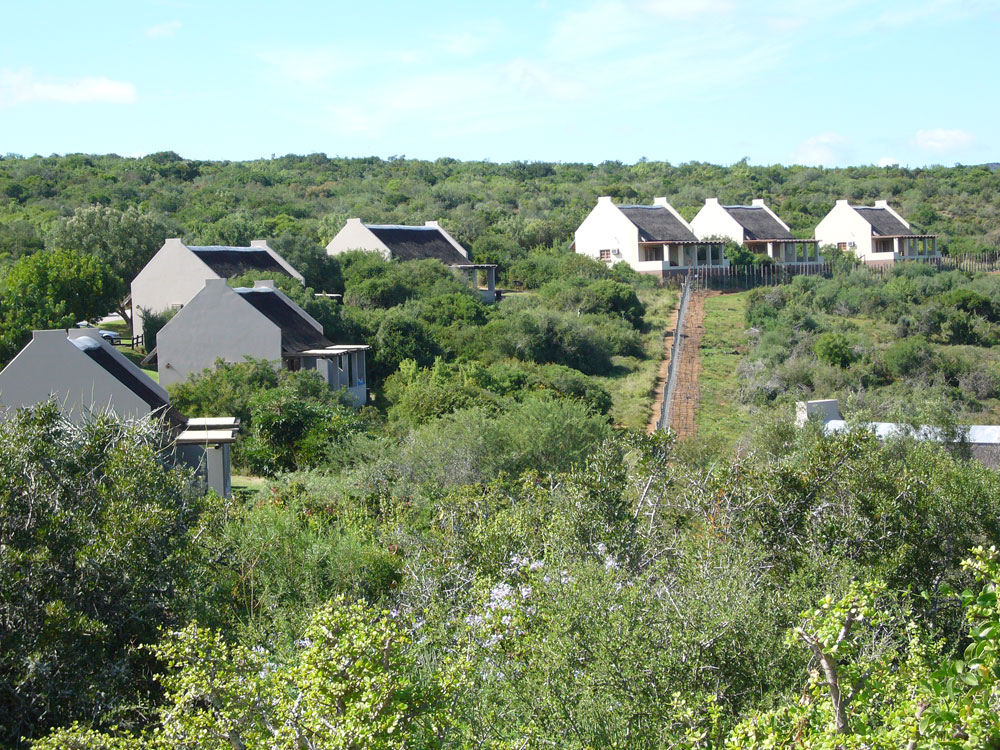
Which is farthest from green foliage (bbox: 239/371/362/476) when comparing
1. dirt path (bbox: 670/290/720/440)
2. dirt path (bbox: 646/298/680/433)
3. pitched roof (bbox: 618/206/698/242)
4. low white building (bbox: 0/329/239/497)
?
pitched roof (bbox: 618/206/698/242)

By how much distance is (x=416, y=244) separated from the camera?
1932 inches

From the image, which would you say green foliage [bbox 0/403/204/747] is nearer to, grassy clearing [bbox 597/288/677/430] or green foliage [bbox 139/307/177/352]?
grassy clearing [bbox 597/288/677/430]

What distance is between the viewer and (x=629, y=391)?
34000mm

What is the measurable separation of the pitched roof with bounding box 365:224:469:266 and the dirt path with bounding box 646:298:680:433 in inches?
438

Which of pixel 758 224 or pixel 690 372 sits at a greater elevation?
pixel 758 224

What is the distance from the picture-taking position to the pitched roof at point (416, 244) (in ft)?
156

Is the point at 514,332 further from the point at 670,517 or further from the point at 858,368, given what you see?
the point at 670,517

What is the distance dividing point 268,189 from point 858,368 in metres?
54.4

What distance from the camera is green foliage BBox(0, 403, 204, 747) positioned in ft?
26.3

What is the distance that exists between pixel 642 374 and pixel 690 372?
1948 millimetres


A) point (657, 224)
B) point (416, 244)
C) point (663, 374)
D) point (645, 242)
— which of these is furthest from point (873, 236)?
point (663, 374)

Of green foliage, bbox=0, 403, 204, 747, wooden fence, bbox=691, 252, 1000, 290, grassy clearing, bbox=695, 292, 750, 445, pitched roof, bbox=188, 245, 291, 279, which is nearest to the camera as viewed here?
green foliage, bbox=0, 403, 204, 747

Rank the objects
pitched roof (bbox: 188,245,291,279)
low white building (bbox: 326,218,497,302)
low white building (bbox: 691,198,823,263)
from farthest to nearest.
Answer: low white building (bbox: 691,198,823,263) → low white building (bbox: 326,218,497,302) → pitched roof (bbox: 188,245,291,279)

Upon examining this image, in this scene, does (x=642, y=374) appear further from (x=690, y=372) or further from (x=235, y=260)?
(x=235, y=260)
